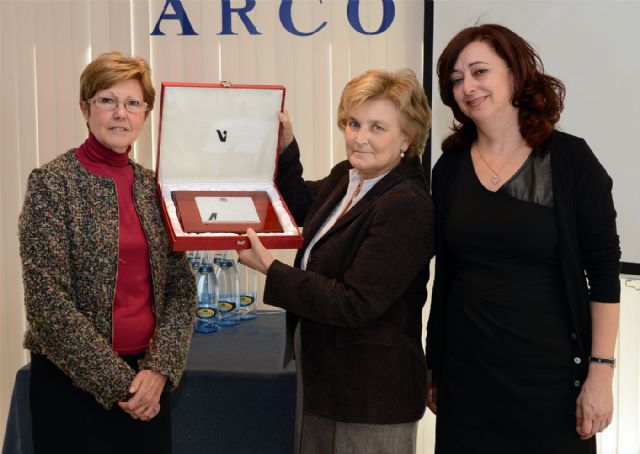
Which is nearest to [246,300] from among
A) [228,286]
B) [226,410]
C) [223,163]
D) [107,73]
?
[228,286]

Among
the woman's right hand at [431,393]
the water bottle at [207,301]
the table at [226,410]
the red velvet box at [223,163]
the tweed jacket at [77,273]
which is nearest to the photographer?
the tweed jacket at [77,273]

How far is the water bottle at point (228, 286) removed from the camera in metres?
2.90

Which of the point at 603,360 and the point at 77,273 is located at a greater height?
the point at 77,273

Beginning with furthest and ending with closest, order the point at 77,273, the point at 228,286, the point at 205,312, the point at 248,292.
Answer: the point at 248,292 < the point at 228,286 < the point at 205,312 < the point at 77,273

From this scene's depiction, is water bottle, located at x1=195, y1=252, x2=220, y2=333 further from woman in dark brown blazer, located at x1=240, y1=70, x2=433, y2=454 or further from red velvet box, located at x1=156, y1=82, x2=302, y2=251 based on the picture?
woman in dark brown blazer, located at x1=240, y1=70, x2=433, y2=454

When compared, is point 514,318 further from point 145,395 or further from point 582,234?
point 145,395

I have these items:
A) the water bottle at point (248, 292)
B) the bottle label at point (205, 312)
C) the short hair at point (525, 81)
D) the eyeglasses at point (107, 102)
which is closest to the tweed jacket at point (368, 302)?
the short hair at point (525, 81)

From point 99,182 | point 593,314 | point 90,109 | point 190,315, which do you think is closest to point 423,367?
point 593,314

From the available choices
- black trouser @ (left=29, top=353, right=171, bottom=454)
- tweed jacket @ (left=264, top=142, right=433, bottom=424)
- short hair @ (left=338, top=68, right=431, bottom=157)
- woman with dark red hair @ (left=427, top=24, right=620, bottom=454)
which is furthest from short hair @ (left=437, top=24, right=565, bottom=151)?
black trouser @ (left=29, top=353, right=171, bottom=454)

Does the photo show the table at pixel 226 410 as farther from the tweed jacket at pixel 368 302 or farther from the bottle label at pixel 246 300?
the bottle label at pixel 246 300

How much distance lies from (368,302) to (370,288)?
3cm

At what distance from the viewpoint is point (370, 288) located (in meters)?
1.80

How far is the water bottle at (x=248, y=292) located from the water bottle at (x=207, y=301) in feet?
0.48

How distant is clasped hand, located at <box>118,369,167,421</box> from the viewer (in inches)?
71.9
